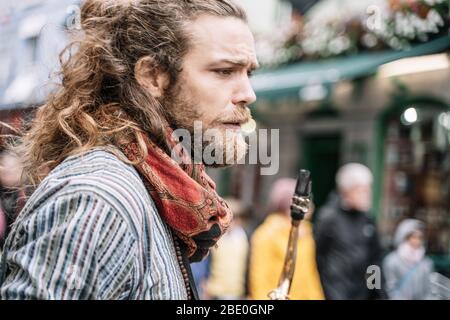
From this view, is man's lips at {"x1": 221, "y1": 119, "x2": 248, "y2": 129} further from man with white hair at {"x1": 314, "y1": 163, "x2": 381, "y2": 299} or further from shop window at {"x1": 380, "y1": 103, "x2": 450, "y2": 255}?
shop window at {"x1": 380, "y1": 103, "x2": 450, "y2": 255}

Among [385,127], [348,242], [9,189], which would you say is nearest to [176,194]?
[9,189]

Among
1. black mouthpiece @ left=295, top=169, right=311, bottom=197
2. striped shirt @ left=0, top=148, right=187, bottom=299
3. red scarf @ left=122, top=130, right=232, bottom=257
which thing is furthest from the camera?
black mouthpiece @ left=295, top=169, right=311, bottom=197

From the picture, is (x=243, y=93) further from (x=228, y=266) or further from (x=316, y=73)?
(x=316, y=73)

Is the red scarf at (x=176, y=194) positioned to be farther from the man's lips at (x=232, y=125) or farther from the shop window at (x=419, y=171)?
the shop window at (x=419, y=171)

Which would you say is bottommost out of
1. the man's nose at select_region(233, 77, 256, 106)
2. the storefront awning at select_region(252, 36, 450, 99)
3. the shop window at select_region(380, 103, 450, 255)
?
the man's nose at select_region(233, 77, 256, 106)

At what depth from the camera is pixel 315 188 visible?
9.20m

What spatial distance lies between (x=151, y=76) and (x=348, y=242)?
10.1 feet

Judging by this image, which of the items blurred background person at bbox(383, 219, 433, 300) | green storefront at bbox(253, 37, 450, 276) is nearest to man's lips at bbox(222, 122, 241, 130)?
blurred background person at bbox(383, 219, 433, 300)

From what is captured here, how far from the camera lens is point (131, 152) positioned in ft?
4.40

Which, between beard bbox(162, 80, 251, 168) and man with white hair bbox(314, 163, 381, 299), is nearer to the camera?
beard bbox(162, 80, 251, 168)

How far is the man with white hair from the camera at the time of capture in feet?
13.7

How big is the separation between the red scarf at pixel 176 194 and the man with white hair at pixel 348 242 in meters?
2.83
